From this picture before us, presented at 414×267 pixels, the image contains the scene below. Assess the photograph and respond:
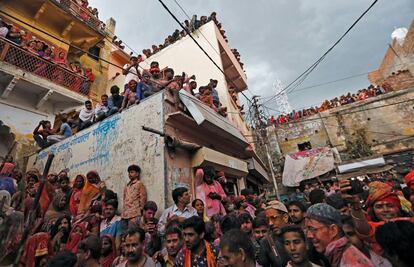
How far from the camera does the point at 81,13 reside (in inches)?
486

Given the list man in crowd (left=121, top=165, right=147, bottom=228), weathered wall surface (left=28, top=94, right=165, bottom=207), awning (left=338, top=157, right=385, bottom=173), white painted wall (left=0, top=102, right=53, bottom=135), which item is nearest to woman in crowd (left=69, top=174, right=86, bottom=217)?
weathered wall surface (left=28, top=94, right=165, bottom=207)

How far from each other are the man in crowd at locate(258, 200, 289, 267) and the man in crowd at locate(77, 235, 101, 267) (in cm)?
199

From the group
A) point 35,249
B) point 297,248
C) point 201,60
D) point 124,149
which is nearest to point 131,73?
point 124,149

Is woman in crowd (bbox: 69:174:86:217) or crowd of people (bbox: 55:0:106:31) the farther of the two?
crowd of people (bbox: 55:0:106:31)

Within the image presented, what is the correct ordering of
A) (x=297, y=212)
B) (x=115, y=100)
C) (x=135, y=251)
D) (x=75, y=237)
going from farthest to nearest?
(x=115, y=100), (x=75, y=237), (x=297, y=212), (x=135, y=251)

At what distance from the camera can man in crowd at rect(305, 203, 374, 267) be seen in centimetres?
176

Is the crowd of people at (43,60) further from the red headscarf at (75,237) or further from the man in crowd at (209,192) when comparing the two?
the man in crowd at (209,192)

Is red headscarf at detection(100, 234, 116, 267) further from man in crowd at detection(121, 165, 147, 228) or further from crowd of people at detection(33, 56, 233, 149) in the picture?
crowd of people at detection(33, 56, 233, 149)

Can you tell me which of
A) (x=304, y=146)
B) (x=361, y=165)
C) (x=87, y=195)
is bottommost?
(x=87, y=195)

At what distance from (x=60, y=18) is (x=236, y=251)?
13532 mm

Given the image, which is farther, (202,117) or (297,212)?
(202,117)

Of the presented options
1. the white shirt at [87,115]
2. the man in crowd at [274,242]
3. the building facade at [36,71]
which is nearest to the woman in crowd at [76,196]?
the white shirt at [87,115]

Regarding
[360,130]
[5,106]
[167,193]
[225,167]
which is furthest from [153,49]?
[360,130]

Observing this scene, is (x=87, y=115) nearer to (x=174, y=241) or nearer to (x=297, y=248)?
(x=174, y=241)
